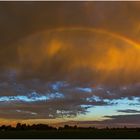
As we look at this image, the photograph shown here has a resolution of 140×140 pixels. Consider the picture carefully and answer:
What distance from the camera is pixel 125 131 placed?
25.5 feet

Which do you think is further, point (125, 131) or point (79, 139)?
point (125, 131)

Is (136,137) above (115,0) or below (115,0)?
below

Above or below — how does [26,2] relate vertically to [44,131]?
above

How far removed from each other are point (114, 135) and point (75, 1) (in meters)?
2.62

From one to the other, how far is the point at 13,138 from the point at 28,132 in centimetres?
38

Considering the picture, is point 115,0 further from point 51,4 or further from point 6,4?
point 6,4

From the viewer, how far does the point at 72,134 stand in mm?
7363

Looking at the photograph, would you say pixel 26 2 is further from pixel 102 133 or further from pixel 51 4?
pixel 102 133

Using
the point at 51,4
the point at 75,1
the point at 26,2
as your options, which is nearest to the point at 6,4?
the point at 26,2

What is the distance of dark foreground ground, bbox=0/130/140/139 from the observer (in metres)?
7.34

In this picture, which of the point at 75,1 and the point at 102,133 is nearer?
the point at 102,133

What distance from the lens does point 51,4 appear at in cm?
762

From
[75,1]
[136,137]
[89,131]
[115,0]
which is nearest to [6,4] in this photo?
[75,1]

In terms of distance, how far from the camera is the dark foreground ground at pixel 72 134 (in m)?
7.34
